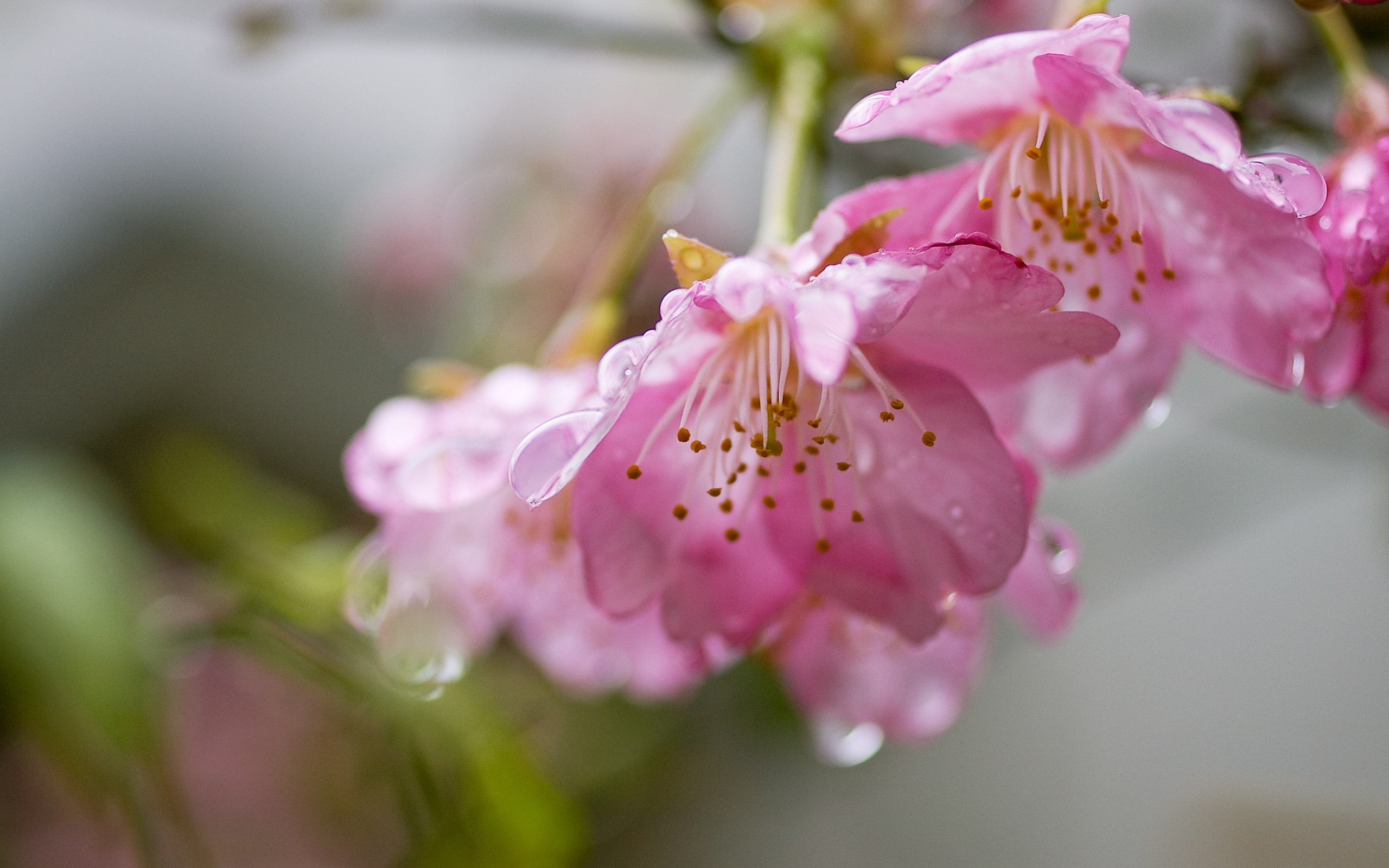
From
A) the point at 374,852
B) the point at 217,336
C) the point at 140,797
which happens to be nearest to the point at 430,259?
the point at 217,336

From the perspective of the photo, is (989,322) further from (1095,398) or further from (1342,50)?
(1342,50)

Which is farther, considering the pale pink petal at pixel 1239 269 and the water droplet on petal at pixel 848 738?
the water droplet on petal at pixel 848 738

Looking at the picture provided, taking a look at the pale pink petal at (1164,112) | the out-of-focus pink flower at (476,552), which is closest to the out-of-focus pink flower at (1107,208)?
the pale pink petal at (1164,112)

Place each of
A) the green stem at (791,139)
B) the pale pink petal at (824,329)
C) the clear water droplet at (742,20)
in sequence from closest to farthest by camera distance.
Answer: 1. the pale pink petal at (824,329)
2. the green stem at (791,139)
3. the clear water droplet at (742,20)

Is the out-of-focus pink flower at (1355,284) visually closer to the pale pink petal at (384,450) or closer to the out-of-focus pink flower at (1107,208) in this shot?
the out-of-focus pink flower at (1107,208)

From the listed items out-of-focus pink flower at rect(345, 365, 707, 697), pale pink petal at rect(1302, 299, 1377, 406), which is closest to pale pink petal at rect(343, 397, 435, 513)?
out-of-focus pink flower at rect(345, 365, 707, 697)

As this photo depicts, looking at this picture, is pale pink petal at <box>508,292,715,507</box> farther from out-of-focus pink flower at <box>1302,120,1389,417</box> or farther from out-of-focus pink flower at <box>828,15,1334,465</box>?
out-of-focus pink flower at <box>1302,120,1389,417</box>

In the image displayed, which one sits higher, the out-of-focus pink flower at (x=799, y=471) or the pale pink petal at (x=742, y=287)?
the pale pink petal at (x=742, y=287)
